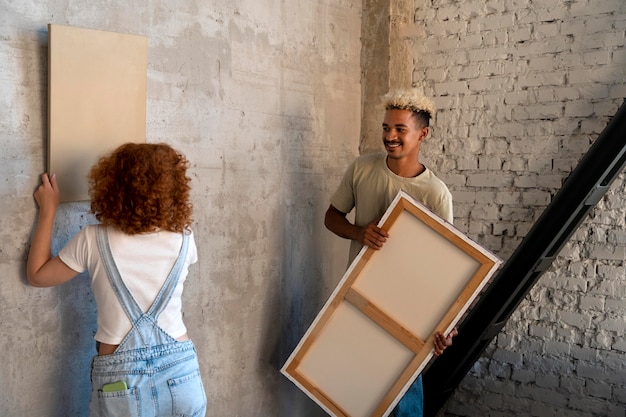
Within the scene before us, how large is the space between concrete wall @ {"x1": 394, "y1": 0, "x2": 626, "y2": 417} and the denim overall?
205 cm

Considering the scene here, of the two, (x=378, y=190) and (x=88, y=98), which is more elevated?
(x=88, y=98)

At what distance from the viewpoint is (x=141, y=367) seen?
2260 millimetres

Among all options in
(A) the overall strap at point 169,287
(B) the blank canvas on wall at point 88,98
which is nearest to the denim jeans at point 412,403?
(A) the overall strap at point 169,287

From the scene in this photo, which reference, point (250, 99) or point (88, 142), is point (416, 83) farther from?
point (88, 142)

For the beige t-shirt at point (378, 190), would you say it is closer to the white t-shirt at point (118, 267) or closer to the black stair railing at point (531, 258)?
the black stair railing at point (531, 258)

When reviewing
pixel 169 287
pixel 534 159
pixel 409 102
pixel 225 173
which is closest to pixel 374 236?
pixel 409 102

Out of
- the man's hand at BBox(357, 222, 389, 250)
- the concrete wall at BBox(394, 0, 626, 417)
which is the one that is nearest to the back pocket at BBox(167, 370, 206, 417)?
the man's hand at BBox(357, 222, 389, 250)

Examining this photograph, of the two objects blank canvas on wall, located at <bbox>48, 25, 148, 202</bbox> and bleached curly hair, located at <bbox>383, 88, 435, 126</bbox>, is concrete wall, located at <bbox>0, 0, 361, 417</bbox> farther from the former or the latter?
bleached curly hair, located at <bbox>383, 88, 435, 126</bbox>

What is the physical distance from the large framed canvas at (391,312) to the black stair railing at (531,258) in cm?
60

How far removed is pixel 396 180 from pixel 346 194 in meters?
0.28

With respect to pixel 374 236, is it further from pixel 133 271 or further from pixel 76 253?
pixel 76 253

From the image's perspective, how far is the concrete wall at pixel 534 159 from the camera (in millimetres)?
3551

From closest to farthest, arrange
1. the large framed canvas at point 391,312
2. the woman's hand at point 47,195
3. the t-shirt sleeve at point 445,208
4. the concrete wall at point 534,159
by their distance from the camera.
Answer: the woman's hand at point 47,195 → the large framed canvas at point 391,312 → the t-shirt sleeve at point 445,208 → the concrete wall at point 534,159

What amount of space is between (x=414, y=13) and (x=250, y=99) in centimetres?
128
